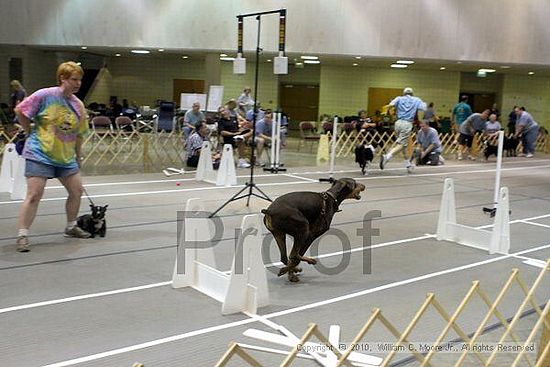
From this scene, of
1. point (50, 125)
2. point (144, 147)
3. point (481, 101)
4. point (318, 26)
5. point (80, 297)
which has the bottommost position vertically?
point (80, 297)

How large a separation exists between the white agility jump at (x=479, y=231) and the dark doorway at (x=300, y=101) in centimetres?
1669

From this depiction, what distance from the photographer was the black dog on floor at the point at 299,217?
431 cm

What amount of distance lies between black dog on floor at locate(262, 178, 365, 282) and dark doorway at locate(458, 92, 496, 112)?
20.0 m

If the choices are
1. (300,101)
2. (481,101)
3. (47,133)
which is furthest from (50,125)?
(481,101)

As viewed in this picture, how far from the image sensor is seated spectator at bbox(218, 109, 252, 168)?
38.0 ft

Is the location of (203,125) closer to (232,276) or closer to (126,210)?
(126,210)

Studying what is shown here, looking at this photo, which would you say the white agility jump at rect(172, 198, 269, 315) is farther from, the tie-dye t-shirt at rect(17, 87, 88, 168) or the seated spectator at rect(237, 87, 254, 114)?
the seated spectator at rect(237, 87, 254, 114)

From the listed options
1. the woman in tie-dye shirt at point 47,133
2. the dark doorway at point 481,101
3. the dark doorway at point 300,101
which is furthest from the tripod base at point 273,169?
the dark doorway at point 481,101

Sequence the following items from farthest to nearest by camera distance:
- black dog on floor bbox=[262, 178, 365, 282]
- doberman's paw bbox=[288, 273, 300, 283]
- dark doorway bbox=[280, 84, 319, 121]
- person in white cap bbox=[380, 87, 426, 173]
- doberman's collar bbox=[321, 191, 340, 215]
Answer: dark doorway bbox=[280, 84, 319, 121], person in white cap bbox=[380, 87, 426, 173], doberman's paw bbox=[288, 273, 300, 283], doberman's collar bbox=[321, 191, 340, 215], black dog on floor bbox=[262, 178, 365, 282]

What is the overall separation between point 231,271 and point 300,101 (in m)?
19.5

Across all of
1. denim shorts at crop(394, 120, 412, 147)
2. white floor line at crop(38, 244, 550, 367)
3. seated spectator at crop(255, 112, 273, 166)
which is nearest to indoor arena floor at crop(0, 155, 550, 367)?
white floor line at crop(38, 244, 550, 367)

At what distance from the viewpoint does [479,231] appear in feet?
19.7

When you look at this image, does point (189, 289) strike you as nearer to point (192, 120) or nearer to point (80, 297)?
point (80, 297)

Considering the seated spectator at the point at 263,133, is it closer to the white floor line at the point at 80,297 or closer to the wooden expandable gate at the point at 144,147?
the wooden expandable gate at the point at 144,147
